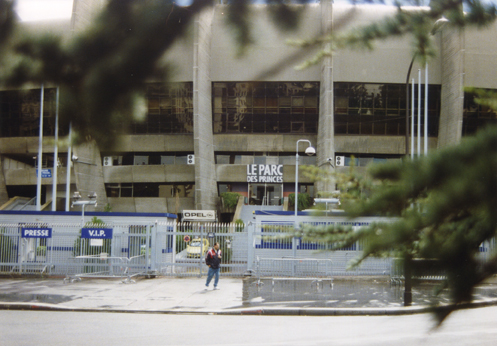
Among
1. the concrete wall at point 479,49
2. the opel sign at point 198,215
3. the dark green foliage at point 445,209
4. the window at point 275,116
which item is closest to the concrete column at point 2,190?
the opel sign at point 198,215

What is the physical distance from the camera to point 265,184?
3616 cm

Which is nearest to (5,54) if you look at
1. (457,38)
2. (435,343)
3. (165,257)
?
(457,38)

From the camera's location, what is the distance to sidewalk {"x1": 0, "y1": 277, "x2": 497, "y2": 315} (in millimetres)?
10836

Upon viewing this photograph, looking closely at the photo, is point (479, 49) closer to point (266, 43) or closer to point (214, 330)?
point (266, 43)

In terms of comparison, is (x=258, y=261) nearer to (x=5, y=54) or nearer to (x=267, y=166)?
(x=5, y=54)

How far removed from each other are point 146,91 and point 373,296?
487 inches

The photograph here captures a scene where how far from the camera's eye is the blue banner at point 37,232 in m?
16.8

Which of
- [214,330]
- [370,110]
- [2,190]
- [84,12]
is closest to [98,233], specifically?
[214,330]

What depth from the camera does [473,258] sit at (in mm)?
1144

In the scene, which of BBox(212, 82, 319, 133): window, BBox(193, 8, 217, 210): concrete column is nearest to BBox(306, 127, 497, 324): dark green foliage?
BBox(193, 8, 217, 210): concrete column

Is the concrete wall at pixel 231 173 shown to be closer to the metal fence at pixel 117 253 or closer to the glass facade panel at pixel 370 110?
the glass facade panel at pixel 370 110

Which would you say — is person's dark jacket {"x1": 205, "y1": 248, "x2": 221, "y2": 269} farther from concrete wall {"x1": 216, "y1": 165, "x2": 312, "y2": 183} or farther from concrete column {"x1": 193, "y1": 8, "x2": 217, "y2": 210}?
concrete wall {"x1": 216, "y1": 165, "x2": 312, "y2": 183}

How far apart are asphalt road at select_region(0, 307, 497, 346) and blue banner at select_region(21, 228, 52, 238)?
6723mm

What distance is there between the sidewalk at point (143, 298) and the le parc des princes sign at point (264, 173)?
763 inches
